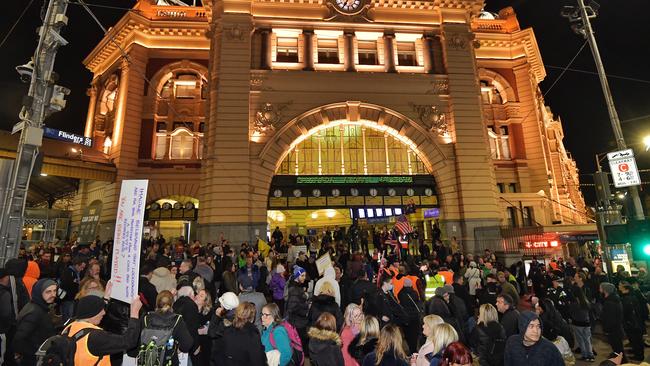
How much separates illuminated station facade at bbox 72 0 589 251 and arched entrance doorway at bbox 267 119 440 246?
11 cm

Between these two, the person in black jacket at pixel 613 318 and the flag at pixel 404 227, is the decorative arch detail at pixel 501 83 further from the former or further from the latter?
the person in black jacket at pixel 613 318

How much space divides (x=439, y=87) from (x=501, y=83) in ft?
35.7

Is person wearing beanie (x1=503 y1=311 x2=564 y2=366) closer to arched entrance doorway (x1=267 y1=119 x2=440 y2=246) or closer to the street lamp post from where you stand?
the street lamp post

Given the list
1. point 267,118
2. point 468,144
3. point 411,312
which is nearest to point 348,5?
point 267,118

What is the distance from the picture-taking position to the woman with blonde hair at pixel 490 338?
20.9ft

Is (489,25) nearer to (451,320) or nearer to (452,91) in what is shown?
(452,91)

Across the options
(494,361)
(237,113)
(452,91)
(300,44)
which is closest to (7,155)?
(237,113)

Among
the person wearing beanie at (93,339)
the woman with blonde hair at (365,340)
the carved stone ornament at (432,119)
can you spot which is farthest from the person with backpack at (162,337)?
the carved stone ornament at (432,119)

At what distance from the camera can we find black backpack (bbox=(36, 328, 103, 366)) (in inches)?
152

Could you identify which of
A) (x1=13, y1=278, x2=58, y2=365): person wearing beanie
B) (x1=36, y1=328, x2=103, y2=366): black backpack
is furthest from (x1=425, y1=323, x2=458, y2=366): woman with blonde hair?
(x1=13, y1=278, x2=58, y2=365): person wearing beanie

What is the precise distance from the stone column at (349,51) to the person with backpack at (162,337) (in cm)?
2729

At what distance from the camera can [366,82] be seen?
95.7 ft

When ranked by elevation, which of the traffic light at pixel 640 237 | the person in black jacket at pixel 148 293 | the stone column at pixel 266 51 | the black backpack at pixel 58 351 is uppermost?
the stone column at pixel 266 51

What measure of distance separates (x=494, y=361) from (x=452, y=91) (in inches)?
1048
